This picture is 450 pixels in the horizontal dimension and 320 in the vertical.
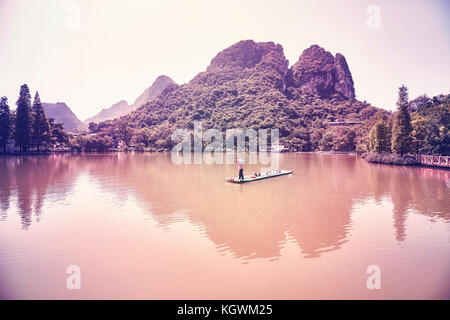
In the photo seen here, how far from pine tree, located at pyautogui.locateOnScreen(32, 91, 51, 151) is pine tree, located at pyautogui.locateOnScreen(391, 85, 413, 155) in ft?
245

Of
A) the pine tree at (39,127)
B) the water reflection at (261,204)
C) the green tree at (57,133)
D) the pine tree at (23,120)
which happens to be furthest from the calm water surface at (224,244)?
the green tree at (57,133)

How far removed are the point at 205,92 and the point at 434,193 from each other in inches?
5285

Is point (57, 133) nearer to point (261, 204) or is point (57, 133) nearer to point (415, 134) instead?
point (261, 204)

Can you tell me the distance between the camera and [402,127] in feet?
138

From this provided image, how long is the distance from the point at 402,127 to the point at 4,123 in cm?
8033

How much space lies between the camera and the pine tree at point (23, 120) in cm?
6519

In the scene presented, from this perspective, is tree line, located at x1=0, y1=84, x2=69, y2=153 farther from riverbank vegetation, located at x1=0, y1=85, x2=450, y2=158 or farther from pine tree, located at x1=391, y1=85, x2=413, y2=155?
pine tree, located at x1=391, y1=85, x2=413, y2=155

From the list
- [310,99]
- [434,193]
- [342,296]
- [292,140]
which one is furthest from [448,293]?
[310,99]

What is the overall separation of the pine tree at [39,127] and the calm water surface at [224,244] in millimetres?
58152

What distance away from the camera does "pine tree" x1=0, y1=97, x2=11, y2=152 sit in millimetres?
65250

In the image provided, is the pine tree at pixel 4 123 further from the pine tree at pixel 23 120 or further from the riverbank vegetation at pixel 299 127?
the pine tree at pixel 23 120

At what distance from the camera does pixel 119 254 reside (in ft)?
31.8

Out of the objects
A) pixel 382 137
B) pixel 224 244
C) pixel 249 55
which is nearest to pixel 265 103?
pixel 249 55
